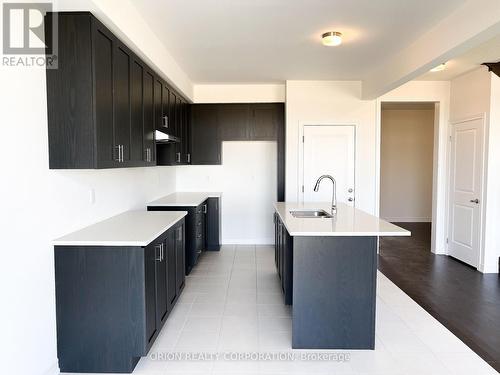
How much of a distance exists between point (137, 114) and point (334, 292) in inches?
87.4

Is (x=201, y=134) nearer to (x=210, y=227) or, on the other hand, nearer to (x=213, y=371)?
(x=210, y=227)

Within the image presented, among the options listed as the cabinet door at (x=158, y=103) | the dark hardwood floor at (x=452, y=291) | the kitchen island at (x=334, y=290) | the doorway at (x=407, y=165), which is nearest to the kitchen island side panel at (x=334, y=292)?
the kitchen island at (x=334, y=290)

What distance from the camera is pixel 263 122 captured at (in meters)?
5.46

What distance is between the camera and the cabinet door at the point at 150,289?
7.56ft

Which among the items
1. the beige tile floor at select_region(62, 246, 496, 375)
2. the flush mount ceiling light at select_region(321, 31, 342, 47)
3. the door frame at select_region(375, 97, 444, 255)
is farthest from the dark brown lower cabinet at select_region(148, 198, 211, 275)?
the door frame at select_region(375, 97, 444, 255)

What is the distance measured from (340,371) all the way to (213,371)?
869 mm

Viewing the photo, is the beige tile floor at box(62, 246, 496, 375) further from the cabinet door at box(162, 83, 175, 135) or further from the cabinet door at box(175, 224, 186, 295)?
the cabinet door at box(162, 83, 175, 135)

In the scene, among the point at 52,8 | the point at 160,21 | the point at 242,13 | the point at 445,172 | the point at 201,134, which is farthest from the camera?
the point at 201,134

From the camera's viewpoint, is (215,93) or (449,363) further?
(215,93)

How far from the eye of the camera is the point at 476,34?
2502 mm

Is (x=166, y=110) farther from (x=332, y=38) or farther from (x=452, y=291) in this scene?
(x=452, y=291)

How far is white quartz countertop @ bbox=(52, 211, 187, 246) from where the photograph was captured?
2211 millimetres

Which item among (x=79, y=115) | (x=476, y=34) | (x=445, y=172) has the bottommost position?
(x=445, y=172)

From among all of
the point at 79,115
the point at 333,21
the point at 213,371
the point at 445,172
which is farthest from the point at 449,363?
the point at 445,172
